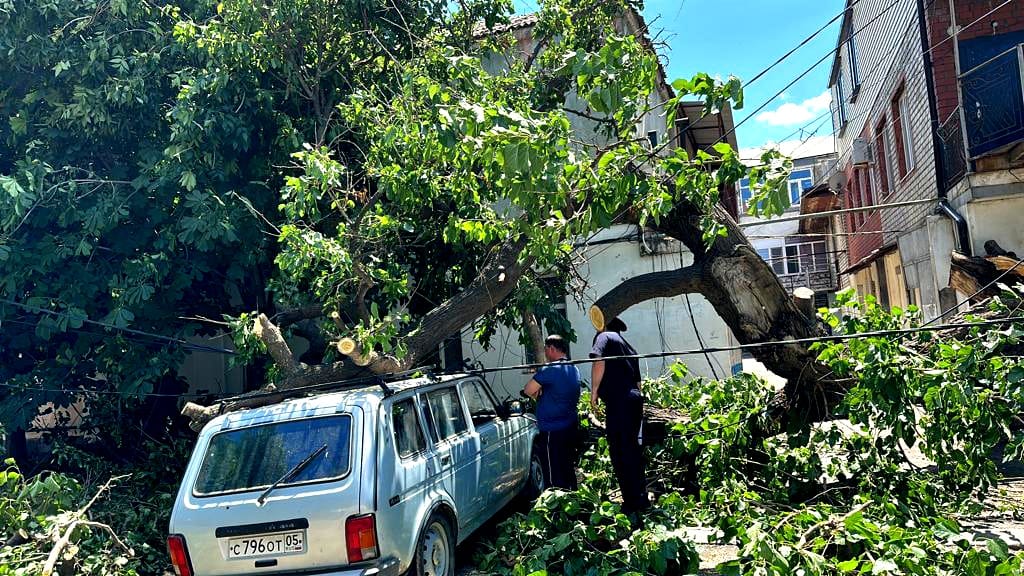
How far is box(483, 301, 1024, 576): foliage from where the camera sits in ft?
14.7

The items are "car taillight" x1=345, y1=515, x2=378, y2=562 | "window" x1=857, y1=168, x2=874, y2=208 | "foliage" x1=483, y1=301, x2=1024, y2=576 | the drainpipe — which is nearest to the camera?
"foliage" x1=483, y1=301, x2=1024, y2=576

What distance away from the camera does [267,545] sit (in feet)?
15.6

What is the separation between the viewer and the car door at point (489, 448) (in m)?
6.31

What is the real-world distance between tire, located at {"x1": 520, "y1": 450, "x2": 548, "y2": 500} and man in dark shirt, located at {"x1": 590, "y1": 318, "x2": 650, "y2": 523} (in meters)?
1.53

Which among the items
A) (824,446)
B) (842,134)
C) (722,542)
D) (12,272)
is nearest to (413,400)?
(722,542)

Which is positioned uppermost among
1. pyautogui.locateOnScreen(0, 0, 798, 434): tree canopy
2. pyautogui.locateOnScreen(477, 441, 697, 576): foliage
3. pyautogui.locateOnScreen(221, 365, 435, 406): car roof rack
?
pyautogui.locateOnScreen(0, 0, 798, 434): tree canopy

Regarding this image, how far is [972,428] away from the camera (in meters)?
5.44

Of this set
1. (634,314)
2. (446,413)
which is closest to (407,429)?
(446,413)

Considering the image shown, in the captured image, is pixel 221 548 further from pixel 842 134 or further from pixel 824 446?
pixel 842 134

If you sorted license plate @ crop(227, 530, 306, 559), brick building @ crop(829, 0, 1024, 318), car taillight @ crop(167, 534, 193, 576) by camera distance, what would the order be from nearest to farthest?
license plate @ crop(227, 530, 306, 559) → car taillight @ crop(167, 534, 193, 576) → brick building @ crop(829, 0, 1024, 318)

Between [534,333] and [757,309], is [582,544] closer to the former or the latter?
[757,309]

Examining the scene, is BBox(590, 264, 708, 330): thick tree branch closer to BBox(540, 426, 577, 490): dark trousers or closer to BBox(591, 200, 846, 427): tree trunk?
BBox(591, 200, 846, 427): tree trunk

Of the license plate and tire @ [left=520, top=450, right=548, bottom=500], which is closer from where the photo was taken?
the license plate

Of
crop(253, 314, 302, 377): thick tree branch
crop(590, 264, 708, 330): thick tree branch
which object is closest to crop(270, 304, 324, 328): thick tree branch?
crop(253, 314, 302, 377): thick tree branch
